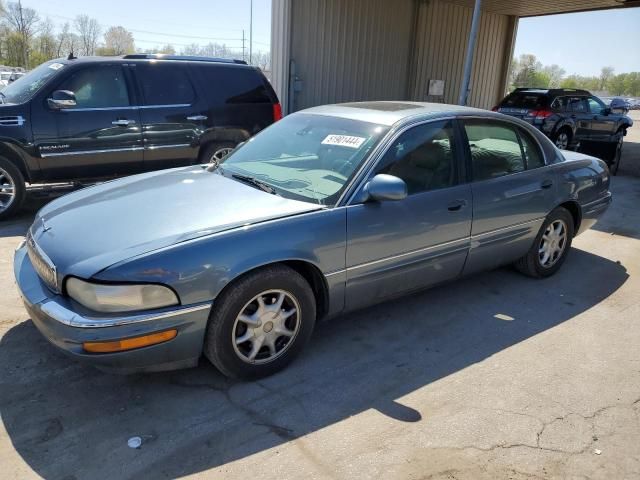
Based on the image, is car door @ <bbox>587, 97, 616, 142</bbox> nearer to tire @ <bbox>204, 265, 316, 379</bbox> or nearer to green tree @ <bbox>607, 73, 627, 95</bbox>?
tire @ <bbox>204, 265, 316, 379</bbox>

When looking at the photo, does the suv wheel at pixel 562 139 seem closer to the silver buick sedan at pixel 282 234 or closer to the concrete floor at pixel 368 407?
the silver buick sedan at pixel 282 234

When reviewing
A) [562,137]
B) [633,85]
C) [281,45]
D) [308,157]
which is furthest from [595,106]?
[633,85]

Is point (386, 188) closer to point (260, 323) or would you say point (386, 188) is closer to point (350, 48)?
point (260, 323)

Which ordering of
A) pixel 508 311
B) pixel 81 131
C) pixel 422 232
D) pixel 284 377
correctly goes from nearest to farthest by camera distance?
pixel 284 377 < pixel 422 232 < pixel 508 311 < pixel 81 131

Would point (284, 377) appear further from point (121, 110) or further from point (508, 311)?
point (121, 110)

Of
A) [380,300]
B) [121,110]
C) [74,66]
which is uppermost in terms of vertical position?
[74,66]

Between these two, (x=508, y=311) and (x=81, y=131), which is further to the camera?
(x=81, y=131)

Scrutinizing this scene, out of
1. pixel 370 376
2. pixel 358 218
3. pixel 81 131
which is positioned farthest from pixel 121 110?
pixel 370 376

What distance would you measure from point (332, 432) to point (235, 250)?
42.6 inches

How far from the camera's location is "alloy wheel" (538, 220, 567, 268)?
15.8ft

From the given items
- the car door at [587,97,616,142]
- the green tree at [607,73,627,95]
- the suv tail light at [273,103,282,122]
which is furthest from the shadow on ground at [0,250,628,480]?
the green tree at [607,73,627,95]

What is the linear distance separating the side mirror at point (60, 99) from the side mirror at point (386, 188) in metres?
4.36

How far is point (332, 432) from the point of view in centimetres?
270

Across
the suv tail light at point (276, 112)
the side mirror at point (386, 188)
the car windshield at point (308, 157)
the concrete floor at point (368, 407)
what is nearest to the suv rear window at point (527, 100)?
the suv tail light at point (276, 112)
